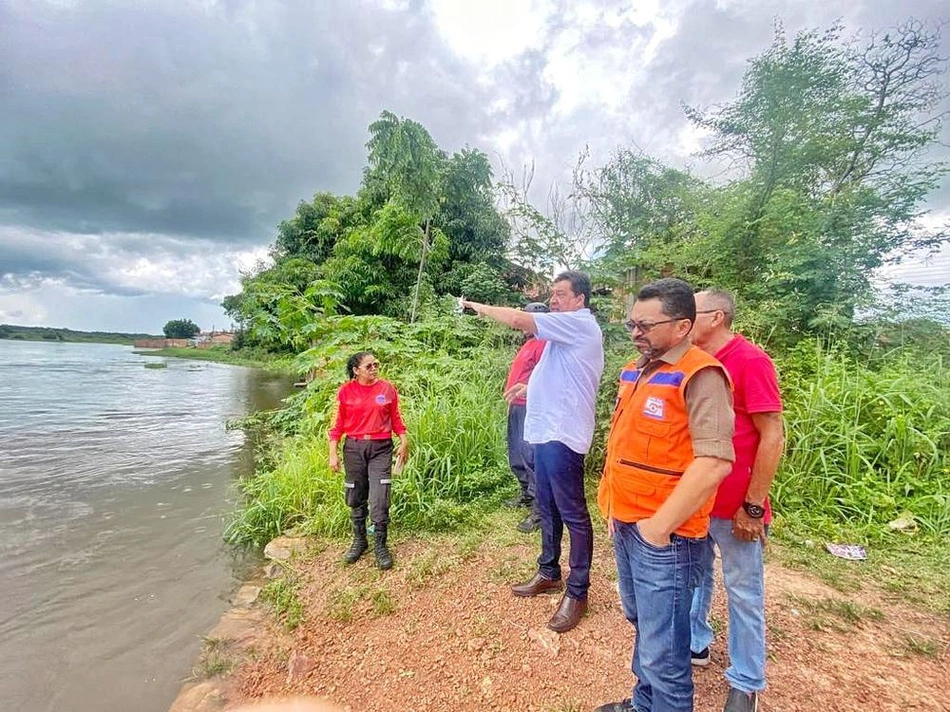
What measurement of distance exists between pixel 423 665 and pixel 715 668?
132cm

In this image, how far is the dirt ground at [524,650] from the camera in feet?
6.19

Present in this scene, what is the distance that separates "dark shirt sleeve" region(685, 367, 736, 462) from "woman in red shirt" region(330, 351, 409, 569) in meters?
2.36

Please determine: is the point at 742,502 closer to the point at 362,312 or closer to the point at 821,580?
the point at 821,580

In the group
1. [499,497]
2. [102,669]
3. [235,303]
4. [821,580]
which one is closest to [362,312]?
[499,497]

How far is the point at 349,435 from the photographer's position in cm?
322

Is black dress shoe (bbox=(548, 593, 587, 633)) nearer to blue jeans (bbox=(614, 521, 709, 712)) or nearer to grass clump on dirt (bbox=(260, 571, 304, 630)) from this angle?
blue jeans (bbox=(614, 521, 709, 712))

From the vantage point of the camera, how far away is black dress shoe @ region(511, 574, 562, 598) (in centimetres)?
250

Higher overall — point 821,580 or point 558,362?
point 558,362

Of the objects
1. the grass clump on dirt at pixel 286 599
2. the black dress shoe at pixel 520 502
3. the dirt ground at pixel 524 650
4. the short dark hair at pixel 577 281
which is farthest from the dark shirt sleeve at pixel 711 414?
the black dress shoe at pixel 520 502

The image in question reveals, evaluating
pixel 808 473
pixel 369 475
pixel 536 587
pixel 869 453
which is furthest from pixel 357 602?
pixel 869 453

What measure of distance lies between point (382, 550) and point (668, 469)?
2.44 metres

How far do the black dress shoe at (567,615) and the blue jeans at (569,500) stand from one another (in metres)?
0.03

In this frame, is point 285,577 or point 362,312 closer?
point 285,577

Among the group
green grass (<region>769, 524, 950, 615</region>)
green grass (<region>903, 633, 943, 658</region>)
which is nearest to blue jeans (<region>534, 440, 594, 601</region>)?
green grass (<region>903, 633, 943, 658</region>)
